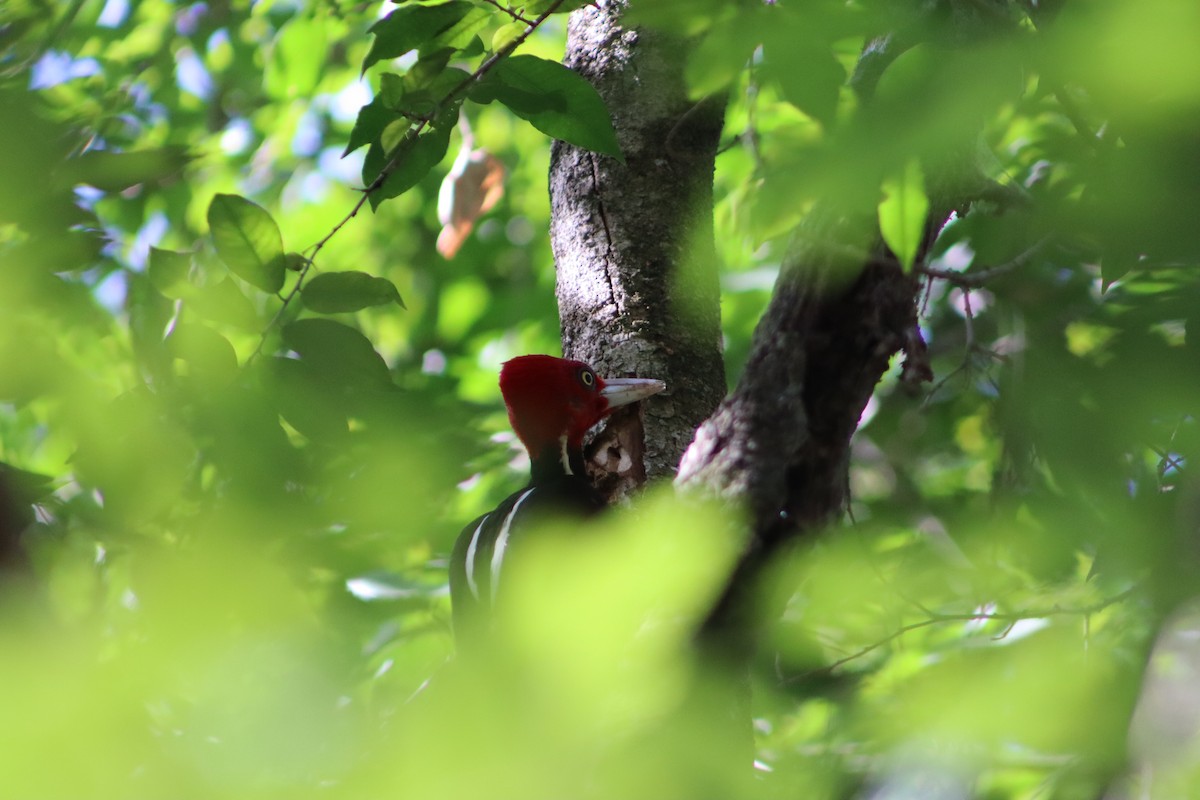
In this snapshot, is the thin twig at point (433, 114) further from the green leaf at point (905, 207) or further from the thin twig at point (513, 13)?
the green leaf at point (905, 207)

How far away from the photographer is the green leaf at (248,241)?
2.29 m

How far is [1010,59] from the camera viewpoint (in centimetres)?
128

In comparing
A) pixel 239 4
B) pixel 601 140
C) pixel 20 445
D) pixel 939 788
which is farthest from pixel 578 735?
pixel 239 4

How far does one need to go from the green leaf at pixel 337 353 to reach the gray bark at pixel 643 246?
34.0 inches

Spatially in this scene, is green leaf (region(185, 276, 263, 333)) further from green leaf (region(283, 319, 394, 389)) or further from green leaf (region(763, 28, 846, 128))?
green leaf (region(763, 28, 846, 128))

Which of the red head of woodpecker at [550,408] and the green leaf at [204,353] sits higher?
the green leaf at [204,353]

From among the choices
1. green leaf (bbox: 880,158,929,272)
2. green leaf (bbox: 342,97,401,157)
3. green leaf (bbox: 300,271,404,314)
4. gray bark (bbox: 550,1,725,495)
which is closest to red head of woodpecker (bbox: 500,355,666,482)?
gray bark (bbox: 550,1,725,495)

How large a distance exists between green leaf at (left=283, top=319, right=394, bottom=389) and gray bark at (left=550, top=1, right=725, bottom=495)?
34.0 inches

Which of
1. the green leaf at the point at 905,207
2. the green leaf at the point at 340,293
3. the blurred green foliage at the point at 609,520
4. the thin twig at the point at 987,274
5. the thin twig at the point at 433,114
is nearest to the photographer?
the blurred green foliage at the point at 609,520

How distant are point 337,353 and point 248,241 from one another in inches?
14.4

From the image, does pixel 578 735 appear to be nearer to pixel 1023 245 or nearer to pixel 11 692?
pixel 11 692

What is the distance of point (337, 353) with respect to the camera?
2.22m

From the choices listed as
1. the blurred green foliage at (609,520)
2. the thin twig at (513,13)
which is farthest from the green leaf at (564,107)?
the thin twig at (513,13)

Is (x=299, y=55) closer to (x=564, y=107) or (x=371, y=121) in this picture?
(x=371, y=121)
